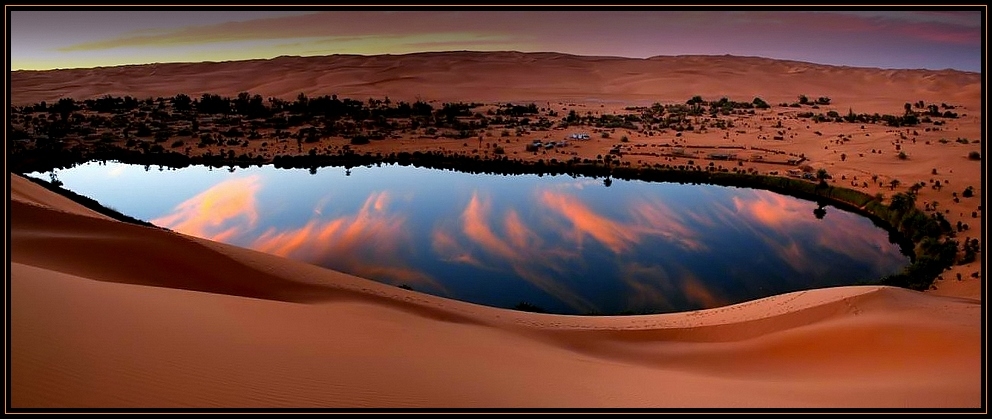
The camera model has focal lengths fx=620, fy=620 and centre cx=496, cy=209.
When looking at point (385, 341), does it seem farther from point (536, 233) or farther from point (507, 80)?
point (507, 80)

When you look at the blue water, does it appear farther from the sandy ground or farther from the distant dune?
the distant dune

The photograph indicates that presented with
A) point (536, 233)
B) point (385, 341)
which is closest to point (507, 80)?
point (536, 233)

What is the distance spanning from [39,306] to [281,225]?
13403 millimetres

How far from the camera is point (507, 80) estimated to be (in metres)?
70.2

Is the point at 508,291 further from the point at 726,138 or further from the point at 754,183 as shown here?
the point at 726,138

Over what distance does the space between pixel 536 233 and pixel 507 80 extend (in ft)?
182

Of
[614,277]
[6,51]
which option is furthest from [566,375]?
[614,277]

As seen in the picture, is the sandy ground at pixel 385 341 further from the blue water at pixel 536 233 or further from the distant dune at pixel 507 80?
the distant dune at pixel 507 80

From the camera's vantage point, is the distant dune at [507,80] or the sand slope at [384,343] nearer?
the sand slope at [384,343]

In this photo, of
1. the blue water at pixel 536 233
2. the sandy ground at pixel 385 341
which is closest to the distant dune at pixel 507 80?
the blue water at pixel 536 233

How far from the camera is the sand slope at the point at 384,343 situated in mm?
3891

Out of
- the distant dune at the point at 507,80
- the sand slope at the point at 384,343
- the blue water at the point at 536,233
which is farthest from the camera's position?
the distant dune at the point at 507,80

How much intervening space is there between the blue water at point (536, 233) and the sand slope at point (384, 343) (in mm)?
3167

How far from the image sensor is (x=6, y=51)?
4168mm
